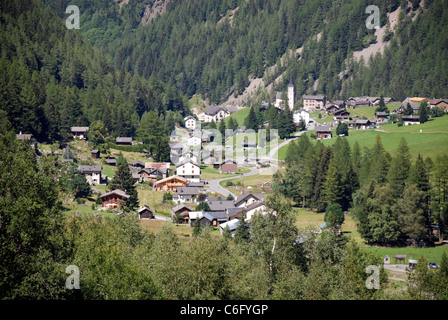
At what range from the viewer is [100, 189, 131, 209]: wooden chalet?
63.4 m


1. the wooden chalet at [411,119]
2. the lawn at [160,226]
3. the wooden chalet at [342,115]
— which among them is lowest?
the lawn at [160,226]

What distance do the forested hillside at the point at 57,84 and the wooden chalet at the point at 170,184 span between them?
2193 cm

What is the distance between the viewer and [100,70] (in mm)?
118562

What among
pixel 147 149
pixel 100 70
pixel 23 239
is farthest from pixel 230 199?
pixel 100 70

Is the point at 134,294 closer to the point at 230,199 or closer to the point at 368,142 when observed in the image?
the point at 230,199

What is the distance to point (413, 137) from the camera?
313 feet

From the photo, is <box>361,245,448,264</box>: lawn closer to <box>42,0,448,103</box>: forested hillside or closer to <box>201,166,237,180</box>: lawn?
<box>201,166,237,180</box>: lawn

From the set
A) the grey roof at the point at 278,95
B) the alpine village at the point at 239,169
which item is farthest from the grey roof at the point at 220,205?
the grey roof at the point at 278,95

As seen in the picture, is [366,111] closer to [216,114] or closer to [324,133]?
[324,133]

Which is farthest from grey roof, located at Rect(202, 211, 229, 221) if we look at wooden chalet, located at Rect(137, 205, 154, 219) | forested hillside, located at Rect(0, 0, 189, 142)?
forested hillside, located at Rect(0, 0, 189, 142)

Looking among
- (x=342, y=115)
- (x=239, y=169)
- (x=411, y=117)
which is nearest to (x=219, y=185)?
(x=239, y=169)

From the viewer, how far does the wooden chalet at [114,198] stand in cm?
6341

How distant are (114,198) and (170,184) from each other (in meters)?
13.6

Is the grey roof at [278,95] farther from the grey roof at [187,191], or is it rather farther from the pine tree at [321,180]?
the grey roof at [187,191]
